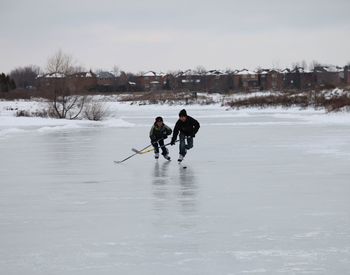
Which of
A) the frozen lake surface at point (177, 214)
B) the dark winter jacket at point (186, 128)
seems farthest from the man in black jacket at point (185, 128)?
the frozen lake surface at point (177, 214)

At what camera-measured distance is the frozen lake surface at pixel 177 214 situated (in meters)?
4.43

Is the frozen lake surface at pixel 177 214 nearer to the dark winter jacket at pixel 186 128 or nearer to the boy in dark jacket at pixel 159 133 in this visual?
the boy in dark jacket at pixel 159 133

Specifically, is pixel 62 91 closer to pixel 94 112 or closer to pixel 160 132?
pixel 94 112

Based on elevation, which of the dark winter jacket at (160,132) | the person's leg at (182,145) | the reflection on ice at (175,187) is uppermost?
the dark winter jacket at (160,132)

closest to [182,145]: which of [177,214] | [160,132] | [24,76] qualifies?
[160,132]

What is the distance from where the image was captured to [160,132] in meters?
11.9

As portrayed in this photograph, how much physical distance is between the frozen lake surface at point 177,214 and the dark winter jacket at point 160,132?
585 mm

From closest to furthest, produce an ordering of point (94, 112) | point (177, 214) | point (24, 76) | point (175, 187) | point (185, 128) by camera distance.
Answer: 1. point (177, 214)
2. point (175, 187)
3. point (185, 128)
4. point (94, 112)
5. point (24, 76)

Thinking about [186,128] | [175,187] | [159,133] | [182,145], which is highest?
[186,128]

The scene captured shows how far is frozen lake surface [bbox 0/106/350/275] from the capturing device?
4.43 m

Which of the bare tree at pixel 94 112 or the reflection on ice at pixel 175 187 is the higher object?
the bare tree at pixel 94 112

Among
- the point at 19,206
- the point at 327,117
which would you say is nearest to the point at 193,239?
the point at 19,206

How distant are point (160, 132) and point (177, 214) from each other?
566 cm

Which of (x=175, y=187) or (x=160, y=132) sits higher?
(x=160, y=132)
